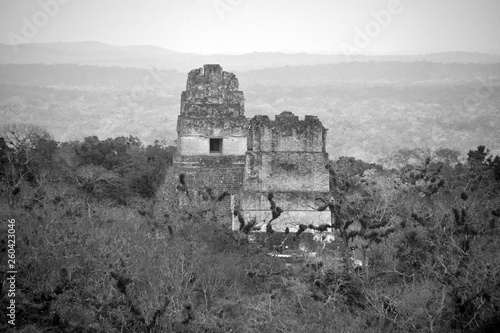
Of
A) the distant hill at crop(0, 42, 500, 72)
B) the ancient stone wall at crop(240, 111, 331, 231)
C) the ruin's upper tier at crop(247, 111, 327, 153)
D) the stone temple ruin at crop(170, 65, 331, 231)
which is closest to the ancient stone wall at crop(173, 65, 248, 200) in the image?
the stone temple ruin at crop(170, 65, 331, 231)

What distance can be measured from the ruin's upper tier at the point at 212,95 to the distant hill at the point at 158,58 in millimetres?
77571

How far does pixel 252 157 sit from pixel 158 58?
312 feet

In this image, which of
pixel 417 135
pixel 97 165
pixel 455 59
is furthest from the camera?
pixel 455 59

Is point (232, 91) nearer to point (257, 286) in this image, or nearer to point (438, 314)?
point (257, 286)

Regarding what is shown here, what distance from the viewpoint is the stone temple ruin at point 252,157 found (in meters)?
19.8

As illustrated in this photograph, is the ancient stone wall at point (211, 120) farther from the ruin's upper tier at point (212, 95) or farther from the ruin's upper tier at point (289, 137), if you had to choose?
the ruin's upper tier at point (289, 137)

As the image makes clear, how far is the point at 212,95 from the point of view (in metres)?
22.0

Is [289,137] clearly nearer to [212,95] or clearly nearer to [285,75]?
[212,95]

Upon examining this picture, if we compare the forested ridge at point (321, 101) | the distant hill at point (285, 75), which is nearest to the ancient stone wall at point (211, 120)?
the forested ridge at point (321, 101)

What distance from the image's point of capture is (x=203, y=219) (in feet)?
62.0

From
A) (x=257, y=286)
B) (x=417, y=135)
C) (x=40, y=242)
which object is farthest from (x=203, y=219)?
(x=417, y=135)

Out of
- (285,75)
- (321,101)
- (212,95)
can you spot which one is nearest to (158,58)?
(285,75)

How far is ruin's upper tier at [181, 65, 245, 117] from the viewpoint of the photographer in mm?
21594

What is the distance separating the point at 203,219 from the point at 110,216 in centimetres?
336
